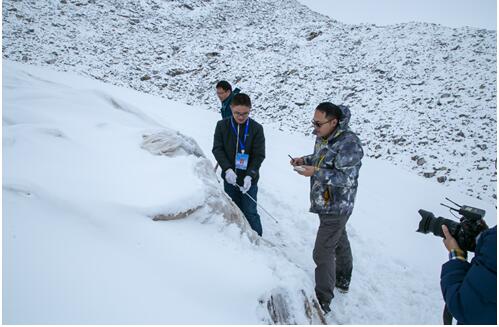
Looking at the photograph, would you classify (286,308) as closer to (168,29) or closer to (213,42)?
(213,42)

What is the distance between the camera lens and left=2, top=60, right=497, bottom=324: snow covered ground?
5.50ft

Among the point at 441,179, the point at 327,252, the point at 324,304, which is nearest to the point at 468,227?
the point at 327,252

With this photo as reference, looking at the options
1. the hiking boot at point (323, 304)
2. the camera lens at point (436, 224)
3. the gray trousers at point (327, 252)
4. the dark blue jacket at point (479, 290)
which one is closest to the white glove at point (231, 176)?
the gray trousers at point (327, 252)

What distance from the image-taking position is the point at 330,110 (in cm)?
272

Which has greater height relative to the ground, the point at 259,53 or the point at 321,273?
the point at 259,53

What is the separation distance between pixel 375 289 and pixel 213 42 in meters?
19.1

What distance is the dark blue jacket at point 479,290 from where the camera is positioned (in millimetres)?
1442

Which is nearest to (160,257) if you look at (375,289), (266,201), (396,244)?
(375,289)

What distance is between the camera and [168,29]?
21.7 metres

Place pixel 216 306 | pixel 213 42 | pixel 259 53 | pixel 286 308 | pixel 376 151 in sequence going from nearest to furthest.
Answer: pixel 216 306, pixel 286 308, pixel 376 151, pixel 259 53, pixel 213 42


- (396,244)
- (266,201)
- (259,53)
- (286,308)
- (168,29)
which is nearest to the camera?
(286,308)

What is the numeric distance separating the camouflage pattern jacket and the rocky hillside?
6.25 m

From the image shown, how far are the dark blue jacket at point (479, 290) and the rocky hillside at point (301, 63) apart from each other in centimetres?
698

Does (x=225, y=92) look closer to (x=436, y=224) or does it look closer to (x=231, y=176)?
(x=231, y=176)
